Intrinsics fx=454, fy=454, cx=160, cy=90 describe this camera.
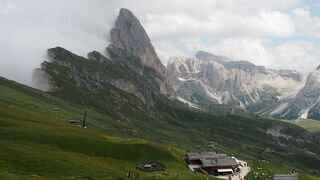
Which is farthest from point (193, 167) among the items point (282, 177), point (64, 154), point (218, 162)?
point (64, 154)

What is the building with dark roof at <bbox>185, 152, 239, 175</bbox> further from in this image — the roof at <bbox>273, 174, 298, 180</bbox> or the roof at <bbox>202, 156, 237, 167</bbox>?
the roof at <bbox>273, 174, 298, 180</bbox>

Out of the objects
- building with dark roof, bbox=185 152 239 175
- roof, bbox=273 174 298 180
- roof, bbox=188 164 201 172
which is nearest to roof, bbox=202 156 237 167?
building with dark roof, bbox=185 152 239 175

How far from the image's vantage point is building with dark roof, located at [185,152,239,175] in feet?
512

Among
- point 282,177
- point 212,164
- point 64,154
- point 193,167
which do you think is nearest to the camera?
point 64,154

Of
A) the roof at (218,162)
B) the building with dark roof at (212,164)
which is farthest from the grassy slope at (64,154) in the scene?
the roof at (218,162)

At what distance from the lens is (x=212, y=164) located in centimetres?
15738

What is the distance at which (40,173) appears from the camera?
3654 inches

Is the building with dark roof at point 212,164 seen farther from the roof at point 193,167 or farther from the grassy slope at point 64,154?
the grassy slope at point 64,154

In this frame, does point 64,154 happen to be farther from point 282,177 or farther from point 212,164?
point 282,177

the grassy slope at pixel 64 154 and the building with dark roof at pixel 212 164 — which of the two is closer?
the grassy slope at pixel 64 154

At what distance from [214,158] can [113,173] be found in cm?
6171

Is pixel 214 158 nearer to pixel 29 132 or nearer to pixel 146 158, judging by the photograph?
pixel 146 158

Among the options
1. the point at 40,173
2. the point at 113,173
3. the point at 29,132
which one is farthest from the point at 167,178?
the point at 29,132

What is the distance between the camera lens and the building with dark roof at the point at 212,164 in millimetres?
156125
